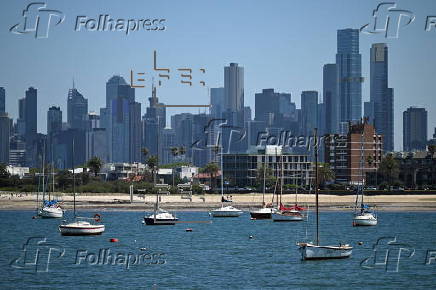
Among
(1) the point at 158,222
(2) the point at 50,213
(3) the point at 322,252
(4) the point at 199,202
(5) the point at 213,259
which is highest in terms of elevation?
(4) the point at 199,202

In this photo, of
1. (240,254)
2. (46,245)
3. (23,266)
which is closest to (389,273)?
(240,254)

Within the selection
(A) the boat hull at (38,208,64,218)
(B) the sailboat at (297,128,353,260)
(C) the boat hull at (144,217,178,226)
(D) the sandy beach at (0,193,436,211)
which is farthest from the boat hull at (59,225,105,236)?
(D) the sandy beach at (0,193,436,211)

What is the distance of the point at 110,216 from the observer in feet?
456

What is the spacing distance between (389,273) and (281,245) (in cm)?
2226

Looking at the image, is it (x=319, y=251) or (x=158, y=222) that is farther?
(x=158, y=222)

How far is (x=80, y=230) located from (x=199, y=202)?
253 ft

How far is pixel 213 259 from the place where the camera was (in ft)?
257

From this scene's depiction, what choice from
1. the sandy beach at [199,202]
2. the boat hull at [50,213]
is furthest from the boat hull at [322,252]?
the sandy beach at [199,202]

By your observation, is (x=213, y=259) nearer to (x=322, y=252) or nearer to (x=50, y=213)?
(x=322, y=252)

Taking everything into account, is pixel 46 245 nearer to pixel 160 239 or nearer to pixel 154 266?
pixel 160 239

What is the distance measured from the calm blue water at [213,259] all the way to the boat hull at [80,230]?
2.46 ft

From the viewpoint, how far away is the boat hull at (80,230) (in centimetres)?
9638

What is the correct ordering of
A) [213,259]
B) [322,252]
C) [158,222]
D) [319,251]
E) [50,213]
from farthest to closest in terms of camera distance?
1. [50,213]
2. [158,222]
3. [213,259]
4. [322,252]
5. [319,251]

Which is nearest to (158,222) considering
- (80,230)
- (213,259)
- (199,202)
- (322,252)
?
(80,230)
